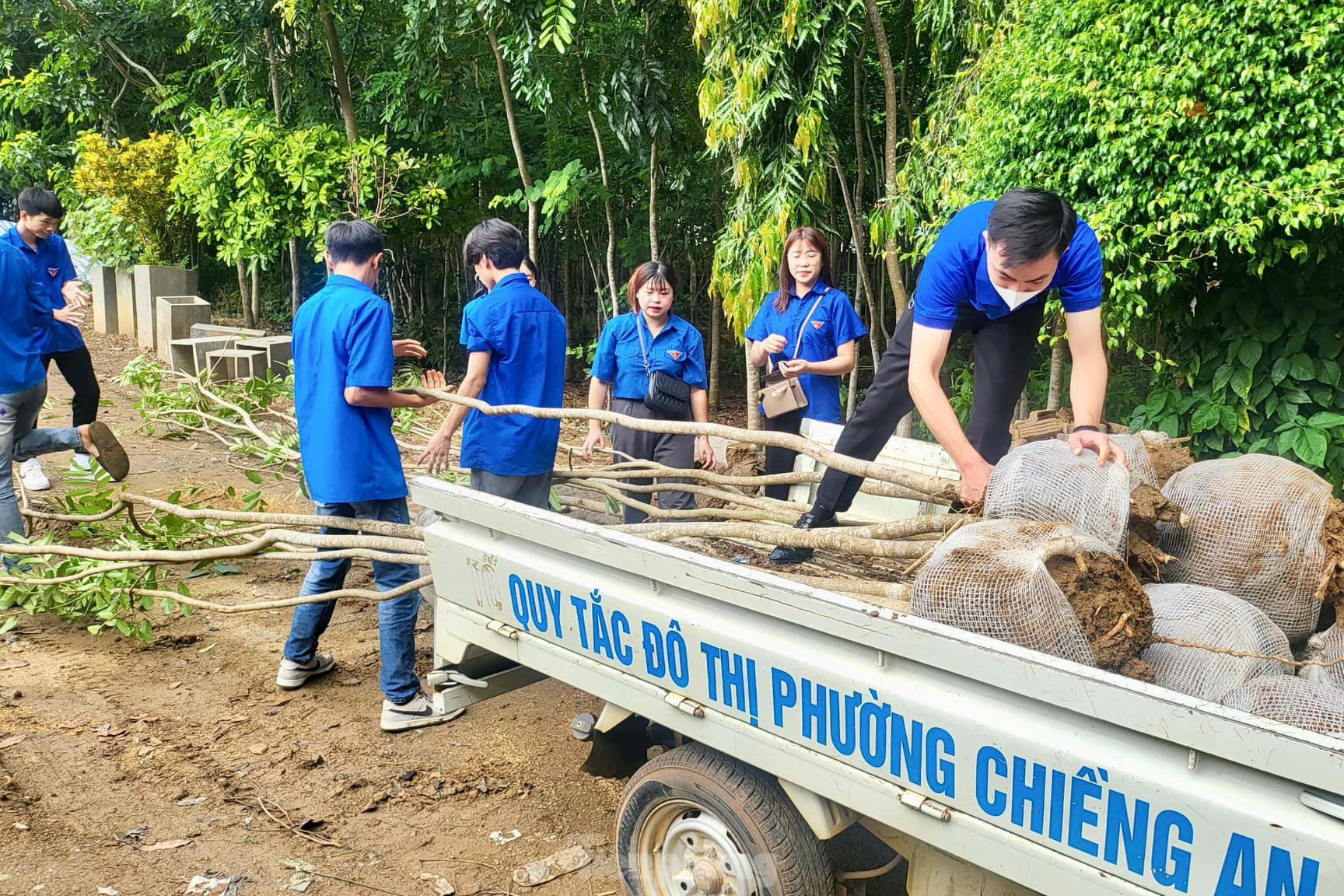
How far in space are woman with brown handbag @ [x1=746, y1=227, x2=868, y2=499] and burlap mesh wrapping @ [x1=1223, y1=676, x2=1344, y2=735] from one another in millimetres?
2924

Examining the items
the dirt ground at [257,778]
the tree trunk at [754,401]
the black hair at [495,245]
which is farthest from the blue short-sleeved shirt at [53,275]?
the tree trunk at [754,401]

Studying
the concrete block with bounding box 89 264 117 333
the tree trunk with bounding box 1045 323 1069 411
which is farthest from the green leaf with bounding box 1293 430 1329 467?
the concrete block with bounding box 89 264 117 333

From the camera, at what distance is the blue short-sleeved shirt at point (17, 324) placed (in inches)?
210

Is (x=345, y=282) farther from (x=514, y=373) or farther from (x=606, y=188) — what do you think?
(x=606, y=188)

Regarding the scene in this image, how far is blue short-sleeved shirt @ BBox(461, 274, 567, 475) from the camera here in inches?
171

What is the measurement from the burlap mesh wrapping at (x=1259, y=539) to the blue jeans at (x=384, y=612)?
8.64 feet

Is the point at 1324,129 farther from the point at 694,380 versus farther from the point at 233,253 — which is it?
the point at 233,253

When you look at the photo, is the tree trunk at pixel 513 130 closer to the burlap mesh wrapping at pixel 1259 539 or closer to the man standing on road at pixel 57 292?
the man standing on road at pixel 57 292

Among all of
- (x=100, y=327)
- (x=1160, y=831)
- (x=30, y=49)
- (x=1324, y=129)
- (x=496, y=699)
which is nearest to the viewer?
(x=1160, y=831)

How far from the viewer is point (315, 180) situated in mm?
10352

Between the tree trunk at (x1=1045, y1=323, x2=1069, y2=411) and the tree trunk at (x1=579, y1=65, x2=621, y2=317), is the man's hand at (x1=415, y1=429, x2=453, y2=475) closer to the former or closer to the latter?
the tree trunk at (x1=1045, y1=323, x2=1069, y2=411)

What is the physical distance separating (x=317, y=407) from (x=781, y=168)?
143 inches

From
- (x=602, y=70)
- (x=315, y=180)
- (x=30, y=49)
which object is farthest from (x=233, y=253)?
(x=30, y=49)

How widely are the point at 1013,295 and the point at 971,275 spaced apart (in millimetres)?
136
